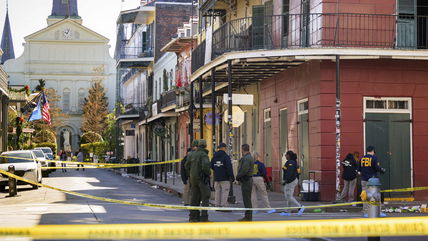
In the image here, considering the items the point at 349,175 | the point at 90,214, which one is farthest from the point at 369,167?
the point at 90,214

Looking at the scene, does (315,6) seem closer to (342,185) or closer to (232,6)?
(342,185)

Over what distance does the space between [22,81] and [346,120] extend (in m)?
83.1

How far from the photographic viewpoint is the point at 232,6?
2964 centimetres

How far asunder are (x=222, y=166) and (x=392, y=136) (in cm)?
608

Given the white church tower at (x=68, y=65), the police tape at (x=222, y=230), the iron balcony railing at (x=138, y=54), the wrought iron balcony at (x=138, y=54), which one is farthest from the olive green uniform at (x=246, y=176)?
the white church tower at (x=68, y=65)

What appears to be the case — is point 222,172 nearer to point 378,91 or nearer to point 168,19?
point 378,91

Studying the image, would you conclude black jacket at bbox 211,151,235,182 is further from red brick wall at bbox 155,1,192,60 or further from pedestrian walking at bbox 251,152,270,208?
red brick wall at bbox 155,1,192,60

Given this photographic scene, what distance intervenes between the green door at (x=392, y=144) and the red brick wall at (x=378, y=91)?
22 centimetres

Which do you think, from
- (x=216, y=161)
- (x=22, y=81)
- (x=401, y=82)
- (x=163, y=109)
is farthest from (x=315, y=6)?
(x=22, y=81)

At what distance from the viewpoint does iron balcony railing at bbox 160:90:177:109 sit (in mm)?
42516

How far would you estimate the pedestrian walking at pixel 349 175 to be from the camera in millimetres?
19281

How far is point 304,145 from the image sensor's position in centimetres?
2238

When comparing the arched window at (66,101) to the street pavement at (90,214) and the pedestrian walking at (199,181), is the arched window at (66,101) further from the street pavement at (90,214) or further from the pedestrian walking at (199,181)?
the pedestrian walking at (199,181)

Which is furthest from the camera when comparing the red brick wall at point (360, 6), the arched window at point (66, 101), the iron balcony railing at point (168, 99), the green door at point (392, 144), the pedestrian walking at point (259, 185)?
the arched window at point (66, 101)
